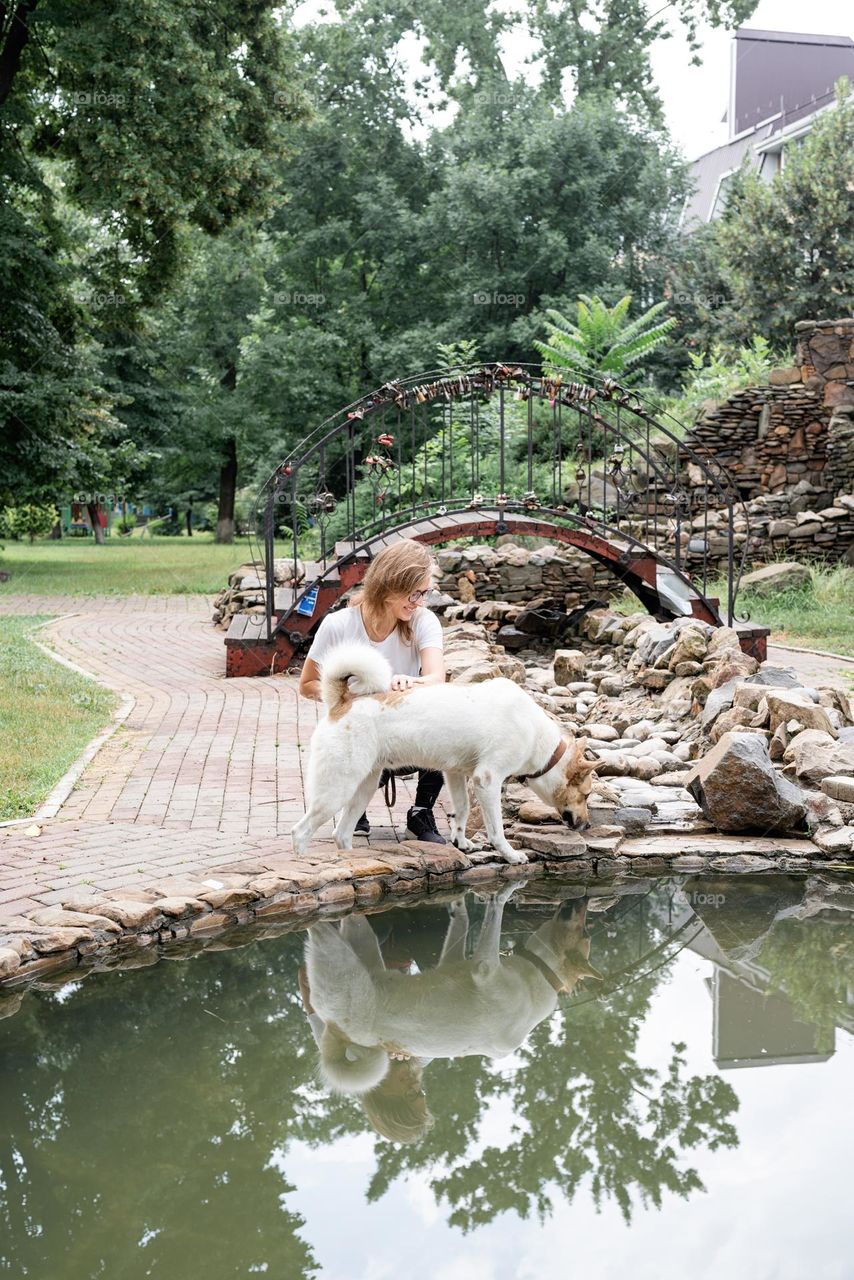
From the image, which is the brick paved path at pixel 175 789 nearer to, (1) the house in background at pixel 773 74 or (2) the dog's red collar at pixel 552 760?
(2) the dog's red collar at pixel 552 760

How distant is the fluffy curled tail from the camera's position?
530 cm

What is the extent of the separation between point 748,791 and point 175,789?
3.39m

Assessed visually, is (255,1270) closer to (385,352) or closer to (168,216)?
(168,216)

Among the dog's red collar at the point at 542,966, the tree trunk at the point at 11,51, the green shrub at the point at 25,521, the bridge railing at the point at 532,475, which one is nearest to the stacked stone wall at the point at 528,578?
the bridge railing at the point at 532,475

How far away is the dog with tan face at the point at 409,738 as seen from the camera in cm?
540

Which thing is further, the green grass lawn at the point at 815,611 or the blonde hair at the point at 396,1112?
the green grass lawn at the point at 815,611

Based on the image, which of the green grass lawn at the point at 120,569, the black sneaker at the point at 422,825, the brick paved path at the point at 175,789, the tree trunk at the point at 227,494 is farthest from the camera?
the tree trunk at the point at 227,494

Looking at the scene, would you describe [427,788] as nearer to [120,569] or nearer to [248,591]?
[248,591]

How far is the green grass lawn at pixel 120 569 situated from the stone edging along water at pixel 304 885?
11.9 m

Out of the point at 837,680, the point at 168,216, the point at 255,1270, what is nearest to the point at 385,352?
the point at 168,216

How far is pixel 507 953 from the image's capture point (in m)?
5.20

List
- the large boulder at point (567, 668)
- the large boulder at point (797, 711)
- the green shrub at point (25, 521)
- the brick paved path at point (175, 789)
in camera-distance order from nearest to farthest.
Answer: the brick paved path at point (175, 789) < the large boulder at point (797, 711) < the large boulder at point (567, 668) < the green shrub at point (25, 521)

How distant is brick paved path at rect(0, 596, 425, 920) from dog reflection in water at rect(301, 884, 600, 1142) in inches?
35.1

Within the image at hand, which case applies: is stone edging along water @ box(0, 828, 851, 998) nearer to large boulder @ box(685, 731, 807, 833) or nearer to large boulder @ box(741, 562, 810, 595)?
large boulder @ box(685, 731, 807, 833)
